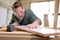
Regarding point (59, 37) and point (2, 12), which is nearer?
point (59, 37)

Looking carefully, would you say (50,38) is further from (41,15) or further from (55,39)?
(41,15)

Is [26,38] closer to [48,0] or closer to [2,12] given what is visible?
[2,12]

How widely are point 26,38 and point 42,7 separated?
3.69m

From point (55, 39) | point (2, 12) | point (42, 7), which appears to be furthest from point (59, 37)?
point (42, 7)

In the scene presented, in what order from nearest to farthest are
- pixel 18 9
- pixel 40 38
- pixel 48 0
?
pixel 40 38, pixel 18 9, pixel 48 0

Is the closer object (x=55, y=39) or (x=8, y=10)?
(x=55, y=39)

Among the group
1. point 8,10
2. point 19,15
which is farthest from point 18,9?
point 8,10

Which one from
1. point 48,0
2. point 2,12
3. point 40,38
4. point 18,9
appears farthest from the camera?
point 48,0

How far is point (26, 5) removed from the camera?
174 inches

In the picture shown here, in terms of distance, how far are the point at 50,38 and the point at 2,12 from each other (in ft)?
9.69

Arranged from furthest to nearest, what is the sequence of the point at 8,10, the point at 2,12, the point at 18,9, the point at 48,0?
the point at 48,0 → the point at 8,10 → the point at 2,12 → the point at 18,9

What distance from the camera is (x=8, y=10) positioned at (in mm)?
3842

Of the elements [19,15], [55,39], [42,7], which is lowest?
[55,39]

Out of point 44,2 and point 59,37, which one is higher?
point 44,2
